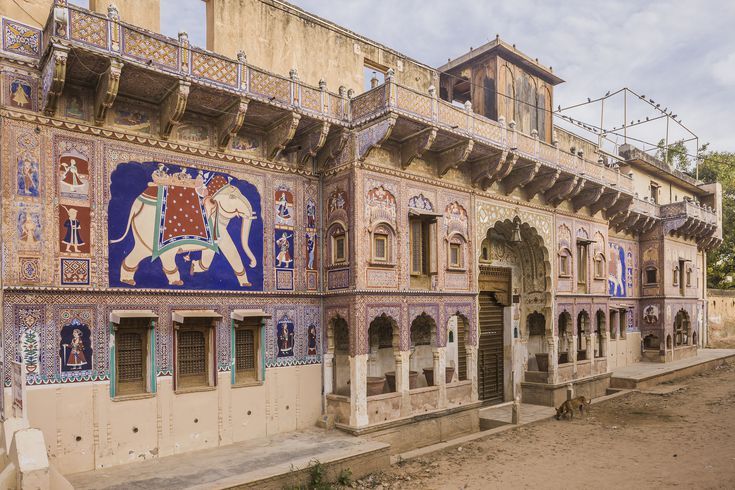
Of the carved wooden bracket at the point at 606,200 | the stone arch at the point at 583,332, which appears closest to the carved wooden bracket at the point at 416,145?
the carved wooden bracket at the point at 606,200

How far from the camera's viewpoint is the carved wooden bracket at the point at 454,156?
13.0 meters

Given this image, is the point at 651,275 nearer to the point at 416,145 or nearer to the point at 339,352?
the point at 416,145

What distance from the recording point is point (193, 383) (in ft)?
34.3

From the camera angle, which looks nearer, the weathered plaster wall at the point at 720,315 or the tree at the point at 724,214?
the weathered plaster wall at the point at 720,315

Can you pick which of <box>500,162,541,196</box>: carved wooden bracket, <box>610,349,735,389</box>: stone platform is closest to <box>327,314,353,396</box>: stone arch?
<box>500,162,541,196</box>: carved wooden bracket

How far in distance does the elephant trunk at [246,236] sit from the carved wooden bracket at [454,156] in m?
4.93

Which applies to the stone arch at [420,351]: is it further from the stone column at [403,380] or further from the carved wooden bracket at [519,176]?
the carved wooden bracket at [519,176]

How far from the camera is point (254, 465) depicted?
30.7ft

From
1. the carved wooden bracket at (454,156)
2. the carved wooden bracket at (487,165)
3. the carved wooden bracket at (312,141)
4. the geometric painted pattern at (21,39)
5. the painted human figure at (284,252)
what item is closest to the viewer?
the geometric painted pattern at (21,39)

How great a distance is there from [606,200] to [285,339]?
1293 centimetres

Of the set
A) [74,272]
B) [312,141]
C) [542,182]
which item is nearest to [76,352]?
[74,272]

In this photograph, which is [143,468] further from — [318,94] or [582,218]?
[582,218]

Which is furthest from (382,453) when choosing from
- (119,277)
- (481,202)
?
(481,202)

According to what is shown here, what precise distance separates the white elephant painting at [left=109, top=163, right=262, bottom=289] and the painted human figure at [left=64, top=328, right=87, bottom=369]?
1.03 m
